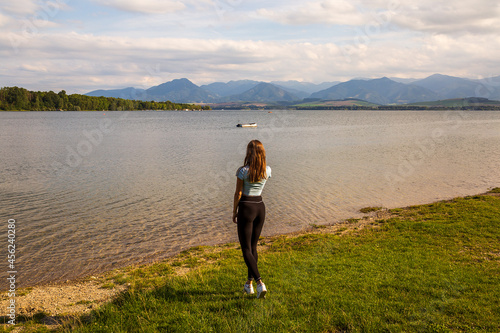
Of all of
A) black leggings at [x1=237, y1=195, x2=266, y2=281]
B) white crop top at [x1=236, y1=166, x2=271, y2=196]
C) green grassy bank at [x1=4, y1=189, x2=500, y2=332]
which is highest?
white crop top at [x1=236, y1=166, x2=271, y2=196]

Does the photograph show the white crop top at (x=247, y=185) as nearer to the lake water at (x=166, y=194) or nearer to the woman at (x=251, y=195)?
the woman at (x=251, y=195)

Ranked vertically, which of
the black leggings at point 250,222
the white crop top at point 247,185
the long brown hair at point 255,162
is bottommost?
the black leggings at point 250,222

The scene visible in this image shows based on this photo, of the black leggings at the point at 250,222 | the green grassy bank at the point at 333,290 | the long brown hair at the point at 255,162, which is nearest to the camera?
the green grassy bank at the point at 333,290

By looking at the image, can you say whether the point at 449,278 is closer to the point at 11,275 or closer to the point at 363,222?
the point at 363,222

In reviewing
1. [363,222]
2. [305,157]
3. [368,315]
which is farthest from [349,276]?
[305,157]

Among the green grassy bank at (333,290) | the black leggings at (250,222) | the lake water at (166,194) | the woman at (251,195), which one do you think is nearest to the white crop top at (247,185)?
the woman at (251,195)

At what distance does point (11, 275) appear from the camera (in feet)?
40.8

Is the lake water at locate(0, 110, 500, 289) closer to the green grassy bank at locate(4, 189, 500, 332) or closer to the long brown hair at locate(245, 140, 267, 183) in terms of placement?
the green grassy bank at locate(4, 189, 500, 332)

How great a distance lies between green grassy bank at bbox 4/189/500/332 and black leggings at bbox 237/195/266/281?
105 cm

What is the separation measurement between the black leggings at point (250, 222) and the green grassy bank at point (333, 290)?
105cm
